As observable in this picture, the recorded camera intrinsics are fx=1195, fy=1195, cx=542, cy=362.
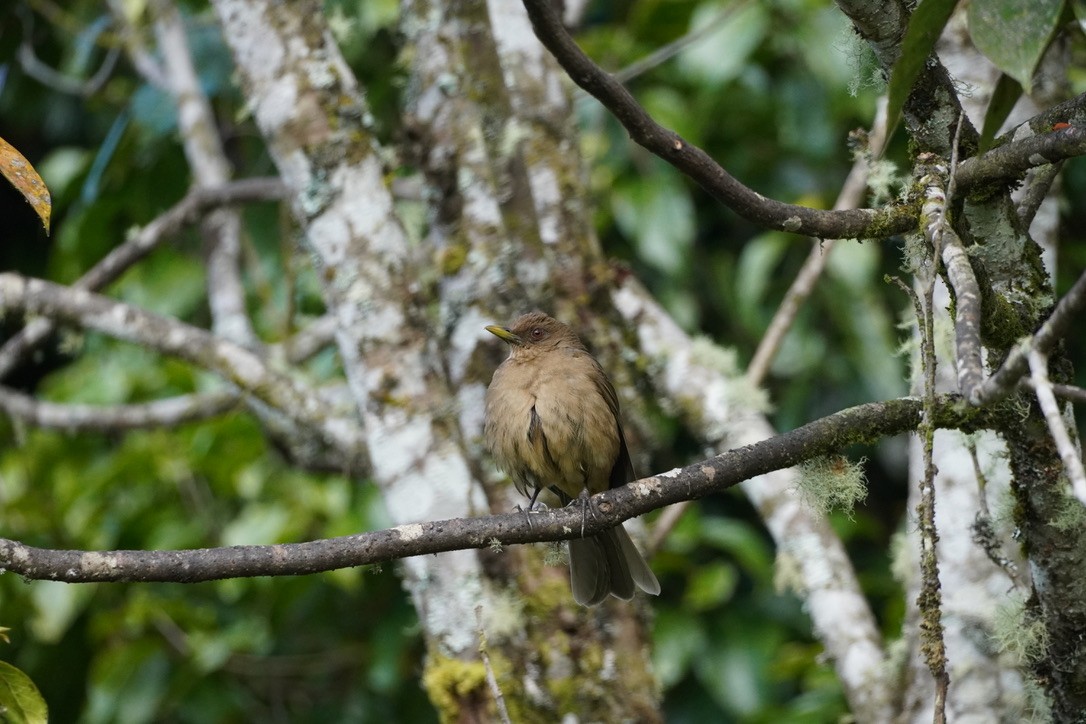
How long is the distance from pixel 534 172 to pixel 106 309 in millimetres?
1758

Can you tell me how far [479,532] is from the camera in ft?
7.17

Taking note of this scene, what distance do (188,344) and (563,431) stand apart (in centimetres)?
168

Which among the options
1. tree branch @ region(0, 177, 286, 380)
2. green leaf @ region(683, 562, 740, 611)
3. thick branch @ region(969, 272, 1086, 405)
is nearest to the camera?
thick branch @ region(969, 272, 1086, 405)

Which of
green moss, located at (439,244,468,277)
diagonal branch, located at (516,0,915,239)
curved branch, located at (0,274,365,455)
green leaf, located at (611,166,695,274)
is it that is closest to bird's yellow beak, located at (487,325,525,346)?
green moss, located at (439,244,468,277)

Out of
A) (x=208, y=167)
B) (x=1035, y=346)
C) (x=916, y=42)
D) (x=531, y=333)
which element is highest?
(x=208, y=167)

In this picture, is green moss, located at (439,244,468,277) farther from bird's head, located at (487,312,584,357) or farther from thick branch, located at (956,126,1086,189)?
thick branch, located at (956,126,1086,189)

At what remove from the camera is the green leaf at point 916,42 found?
5.88ft

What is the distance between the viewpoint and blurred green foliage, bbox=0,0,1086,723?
574cm

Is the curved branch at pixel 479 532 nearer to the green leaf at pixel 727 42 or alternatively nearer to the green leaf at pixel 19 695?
the green leaf at pixel 19 695

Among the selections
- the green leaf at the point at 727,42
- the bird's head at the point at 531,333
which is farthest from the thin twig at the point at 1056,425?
the green leaf at the point at 727,42

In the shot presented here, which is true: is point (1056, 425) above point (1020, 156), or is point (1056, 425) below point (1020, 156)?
below

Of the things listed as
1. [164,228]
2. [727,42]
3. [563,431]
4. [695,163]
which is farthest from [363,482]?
[695,163]

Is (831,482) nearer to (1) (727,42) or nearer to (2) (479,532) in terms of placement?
(2) (479,532)

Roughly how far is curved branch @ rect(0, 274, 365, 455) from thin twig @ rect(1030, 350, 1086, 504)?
309 centimetres
